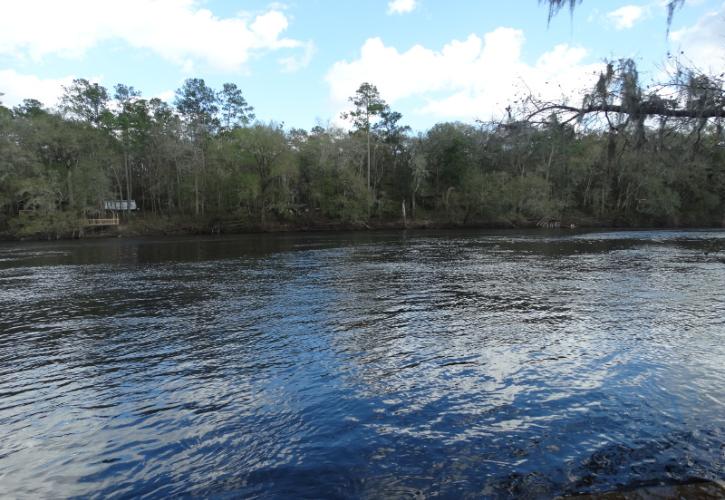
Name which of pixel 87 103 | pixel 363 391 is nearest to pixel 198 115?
pixel 87 103

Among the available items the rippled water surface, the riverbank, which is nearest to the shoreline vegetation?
the riverbank

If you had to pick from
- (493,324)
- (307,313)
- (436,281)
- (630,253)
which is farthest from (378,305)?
(630,253)

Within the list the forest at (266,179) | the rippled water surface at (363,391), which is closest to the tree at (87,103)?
the forest at (266,179)

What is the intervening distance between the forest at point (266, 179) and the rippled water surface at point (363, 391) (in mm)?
41874

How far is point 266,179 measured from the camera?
244 ft

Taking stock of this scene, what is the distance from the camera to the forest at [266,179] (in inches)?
2518

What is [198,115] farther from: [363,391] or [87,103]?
[363,391]

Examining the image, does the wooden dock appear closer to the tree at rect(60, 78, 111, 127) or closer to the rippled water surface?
the tree at rect(60, 78, 111, 127)

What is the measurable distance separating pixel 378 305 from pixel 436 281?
629cm

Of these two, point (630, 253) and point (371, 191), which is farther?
point (371, 191)

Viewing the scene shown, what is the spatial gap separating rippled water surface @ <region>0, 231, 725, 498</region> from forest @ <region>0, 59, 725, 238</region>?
137 ft

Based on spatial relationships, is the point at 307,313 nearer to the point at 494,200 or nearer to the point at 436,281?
the point at 436,281

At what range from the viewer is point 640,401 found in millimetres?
8484

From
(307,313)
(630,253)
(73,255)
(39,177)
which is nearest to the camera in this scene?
(307,313)
